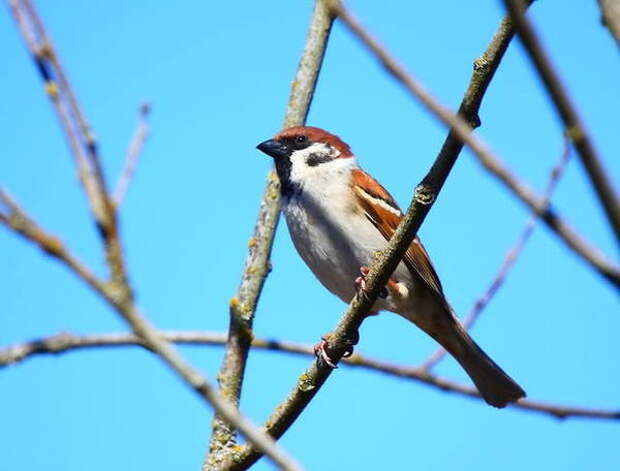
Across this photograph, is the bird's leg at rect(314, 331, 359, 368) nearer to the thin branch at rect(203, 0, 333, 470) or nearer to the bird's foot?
the bird's foot

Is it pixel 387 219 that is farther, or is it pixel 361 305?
pixel 387 219

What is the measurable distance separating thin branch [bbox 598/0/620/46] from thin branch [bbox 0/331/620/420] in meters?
1.17

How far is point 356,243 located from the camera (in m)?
4.95

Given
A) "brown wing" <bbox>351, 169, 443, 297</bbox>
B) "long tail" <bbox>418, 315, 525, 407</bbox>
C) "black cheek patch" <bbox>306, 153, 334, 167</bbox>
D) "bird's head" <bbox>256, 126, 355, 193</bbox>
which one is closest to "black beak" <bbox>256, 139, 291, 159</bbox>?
"bird's head" <bbox>256, 126, 355, 193</bbox>

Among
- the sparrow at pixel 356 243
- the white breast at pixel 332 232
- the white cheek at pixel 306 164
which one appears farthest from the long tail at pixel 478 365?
the white cheek at pixel 306 164

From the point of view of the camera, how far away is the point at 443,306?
5.16 meters

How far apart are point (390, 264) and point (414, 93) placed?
208 cm

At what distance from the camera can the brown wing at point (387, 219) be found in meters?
5.12

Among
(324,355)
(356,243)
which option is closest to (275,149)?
(356,243)

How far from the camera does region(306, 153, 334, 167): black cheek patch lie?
17.8 feet

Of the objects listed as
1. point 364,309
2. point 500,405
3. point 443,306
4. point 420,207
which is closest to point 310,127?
point 443,306

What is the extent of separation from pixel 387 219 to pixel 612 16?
398 centimetres

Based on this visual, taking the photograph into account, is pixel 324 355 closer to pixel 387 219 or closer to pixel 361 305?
pixel 361 305

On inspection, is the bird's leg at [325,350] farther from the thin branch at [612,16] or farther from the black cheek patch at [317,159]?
the thin branch at [612,16]
